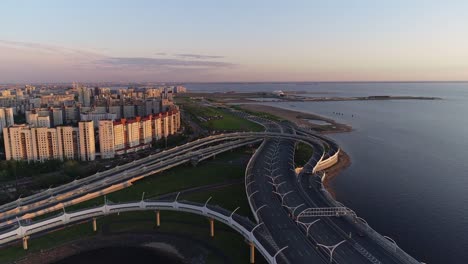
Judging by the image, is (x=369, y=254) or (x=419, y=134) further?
(x=419, y=134)

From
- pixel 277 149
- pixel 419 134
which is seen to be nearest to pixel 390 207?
pixel 277 149

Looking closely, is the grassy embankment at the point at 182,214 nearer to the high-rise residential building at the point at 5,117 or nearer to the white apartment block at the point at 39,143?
the white apartment block at the point at 39,143

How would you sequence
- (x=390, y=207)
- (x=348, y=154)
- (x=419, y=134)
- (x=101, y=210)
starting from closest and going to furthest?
(x=101, y=210)
(x=390, y=207)
(x=348, y=154)
(x=419, y=134)

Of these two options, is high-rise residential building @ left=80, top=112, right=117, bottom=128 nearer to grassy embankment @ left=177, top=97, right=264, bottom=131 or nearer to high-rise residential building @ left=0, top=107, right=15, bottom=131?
high-rise residential building @ left=0, top=107, right=15, bottom=131

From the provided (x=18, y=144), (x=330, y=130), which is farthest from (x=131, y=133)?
(x=330, y=130)

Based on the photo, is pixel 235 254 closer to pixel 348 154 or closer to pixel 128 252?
pixel 128 252

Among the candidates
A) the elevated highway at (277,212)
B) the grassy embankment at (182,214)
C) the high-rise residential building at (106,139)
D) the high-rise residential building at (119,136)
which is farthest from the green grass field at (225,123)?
the elevated highway at (277,212)
